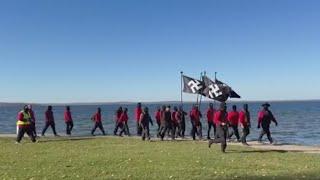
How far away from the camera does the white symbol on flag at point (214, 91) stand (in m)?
33.8

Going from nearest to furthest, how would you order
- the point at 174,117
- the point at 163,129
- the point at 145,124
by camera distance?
1. the point at 145,124
2. the point at 163,129
3. the point at 174,117

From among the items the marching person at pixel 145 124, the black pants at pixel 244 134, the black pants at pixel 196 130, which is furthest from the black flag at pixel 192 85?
the black pants at pixel 244 134

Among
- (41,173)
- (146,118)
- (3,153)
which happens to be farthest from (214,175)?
(146,118)

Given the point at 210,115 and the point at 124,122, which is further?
the point at 124,122

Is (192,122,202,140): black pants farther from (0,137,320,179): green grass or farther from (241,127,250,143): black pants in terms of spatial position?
(0,137,320,179): green grass

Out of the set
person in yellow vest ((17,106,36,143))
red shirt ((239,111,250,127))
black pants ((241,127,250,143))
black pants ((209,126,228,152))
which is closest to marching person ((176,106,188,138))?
red shirt ((239,111,250,127))

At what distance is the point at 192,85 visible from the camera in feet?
116

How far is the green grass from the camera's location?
16344 millimetres

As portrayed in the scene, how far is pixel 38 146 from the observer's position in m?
26.1

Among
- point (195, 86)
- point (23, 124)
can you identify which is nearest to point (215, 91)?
point (195, 86)

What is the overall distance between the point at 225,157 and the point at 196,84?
14620 mm

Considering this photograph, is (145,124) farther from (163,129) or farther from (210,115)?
(210,115)

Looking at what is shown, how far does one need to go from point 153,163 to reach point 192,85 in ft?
55.3

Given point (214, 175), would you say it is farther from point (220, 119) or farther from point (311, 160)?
point (220, 119)
